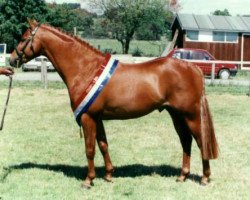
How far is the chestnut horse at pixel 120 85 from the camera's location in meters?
6.67

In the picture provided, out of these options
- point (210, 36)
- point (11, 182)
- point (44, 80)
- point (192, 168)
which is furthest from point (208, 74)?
point (11, 182)

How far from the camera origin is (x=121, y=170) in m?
7.72

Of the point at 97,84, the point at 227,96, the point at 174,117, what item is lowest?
the point at 227,96

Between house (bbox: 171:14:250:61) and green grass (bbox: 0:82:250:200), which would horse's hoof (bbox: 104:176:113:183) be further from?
house (bbox: 171:14:250:61)

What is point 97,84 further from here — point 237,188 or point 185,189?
point 237,188

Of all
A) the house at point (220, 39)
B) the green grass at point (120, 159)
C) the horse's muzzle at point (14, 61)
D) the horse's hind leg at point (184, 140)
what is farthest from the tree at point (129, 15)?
the horse's muzzle at point (14, 61)

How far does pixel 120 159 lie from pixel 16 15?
30.7 metres

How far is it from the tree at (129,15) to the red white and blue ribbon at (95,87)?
4009cm

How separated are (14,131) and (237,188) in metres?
5.87

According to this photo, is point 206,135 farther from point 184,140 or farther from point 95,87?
point 95,87

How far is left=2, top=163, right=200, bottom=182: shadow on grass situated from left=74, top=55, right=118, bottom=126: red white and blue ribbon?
1.26m

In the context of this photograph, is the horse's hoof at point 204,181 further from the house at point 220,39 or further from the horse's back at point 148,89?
the house at point 220,39

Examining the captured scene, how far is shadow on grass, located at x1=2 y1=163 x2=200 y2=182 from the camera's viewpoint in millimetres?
7432

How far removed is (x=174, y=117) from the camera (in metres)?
7.22
